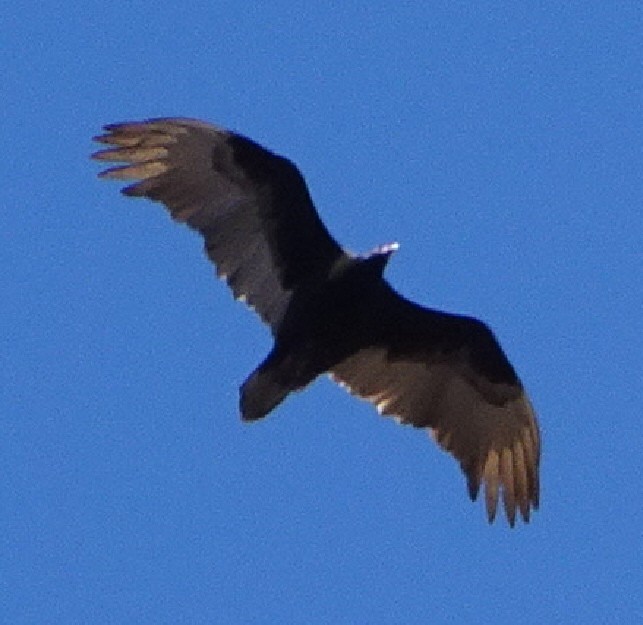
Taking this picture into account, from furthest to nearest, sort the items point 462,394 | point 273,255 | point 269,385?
point 462,394
point 273,255
point 269,385

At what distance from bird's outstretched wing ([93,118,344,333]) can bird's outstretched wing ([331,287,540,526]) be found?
2.94ft

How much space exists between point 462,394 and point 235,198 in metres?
2.13

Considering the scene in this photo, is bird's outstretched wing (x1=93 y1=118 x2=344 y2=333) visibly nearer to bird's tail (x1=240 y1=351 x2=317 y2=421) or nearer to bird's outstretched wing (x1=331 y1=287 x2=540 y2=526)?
bird's tail (x1=240 y1=351 x2=317 y2=421)

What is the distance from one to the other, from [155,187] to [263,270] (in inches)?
33.2

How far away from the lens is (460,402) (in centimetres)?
1644

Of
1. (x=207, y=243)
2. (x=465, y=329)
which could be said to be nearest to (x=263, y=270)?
(x=207, y=243)

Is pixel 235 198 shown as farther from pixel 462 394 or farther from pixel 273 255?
pixel 462 394

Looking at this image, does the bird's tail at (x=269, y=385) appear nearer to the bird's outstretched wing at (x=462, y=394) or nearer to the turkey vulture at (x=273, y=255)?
the turkey vulture at (x=273, y=255)

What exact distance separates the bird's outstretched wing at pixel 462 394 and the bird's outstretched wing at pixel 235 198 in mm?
897

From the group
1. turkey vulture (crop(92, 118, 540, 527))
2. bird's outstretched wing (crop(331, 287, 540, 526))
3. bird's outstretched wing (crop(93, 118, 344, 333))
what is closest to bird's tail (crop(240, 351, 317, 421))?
turkey vulture (crop(92, 118, 540, 527))

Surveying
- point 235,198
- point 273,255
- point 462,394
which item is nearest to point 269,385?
point 273,255

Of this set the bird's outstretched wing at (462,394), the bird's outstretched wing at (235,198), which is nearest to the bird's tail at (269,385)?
the bird's outstretched wing at (235,198)

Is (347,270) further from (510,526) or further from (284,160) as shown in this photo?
(510,526)

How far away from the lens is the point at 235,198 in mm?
15531
